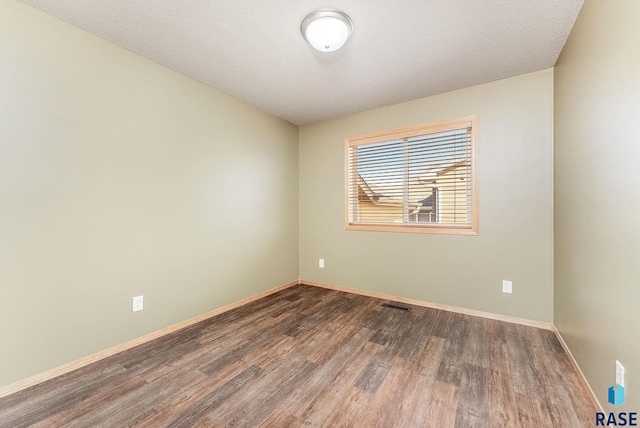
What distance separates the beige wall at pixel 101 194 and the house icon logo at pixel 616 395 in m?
2.94

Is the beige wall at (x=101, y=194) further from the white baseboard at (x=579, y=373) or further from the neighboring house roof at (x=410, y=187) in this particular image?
the white baseboard at (x=579, y=373)

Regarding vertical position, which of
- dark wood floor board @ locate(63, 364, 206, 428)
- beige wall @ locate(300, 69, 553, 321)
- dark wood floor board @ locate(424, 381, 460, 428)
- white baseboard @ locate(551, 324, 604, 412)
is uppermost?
beige wall @ locate(300, 69, 553, 321)

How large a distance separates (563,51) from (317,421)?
3093 mm

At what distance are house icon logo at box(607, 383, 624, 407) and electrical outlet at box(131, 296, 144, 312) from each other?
304 centimetres

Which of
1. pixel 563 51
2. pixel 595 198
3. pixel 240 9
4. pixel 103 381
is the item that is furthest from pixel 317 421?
pixel 563 51

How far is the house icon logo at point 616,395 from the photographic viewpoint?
1181mm

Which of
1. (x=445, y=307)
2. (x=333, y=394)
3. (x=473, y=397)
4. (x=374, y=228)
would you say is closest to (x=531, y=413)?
(x=473, y=397)

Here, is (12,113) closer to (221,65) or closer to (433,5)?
(221,65)

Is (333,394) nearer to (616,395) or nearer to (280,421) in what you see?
(280,421)

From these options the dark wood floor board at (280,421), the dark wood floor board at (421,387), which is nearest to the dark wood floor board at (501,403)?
the dark wood floor board at (421,387)

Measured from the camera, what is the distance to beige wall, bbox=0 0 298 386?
1.59 m

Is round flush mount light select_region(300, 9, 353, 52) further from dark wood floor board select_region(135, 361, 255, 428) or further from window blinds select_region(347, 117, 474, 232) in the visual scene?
dark wood floor board select_region(135, 361, 255, 428)

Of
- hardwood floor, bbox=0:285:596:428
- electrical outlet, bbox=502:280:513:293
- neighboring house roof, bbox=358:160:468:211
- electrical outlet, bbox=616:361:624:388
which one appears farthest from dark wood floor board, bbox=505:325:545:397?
neighboring house roof, bbox=358:160:468:211

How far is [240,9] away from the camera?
5.43 ft
